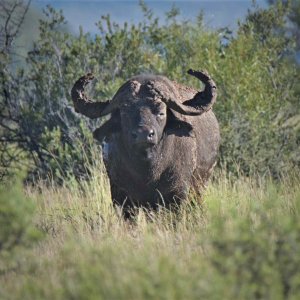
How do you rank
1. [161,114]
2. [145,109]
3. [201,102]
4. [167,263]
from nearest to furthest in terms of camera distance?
[167,263], [145,109], [161,114], [201,102]

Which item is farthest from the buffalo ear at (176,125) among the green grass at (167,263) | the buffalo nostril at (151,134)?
the green grass at (167,263)

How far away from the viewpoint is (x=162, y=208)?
9.09m

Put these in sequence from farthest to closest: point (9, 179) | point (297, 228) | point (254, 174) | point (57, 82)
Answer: point (57, 82) → point (254, 174) → point (9, 179) → point (297, 228)

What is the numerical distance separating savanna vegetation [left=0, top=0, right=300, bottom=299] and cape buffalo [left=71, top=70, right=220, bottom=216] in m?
0.28

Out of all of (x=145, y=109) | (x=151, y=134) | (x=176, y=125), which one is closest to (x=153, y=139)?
(x=151, y=134)

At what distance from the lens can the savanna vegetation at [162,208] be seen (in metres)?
5.64

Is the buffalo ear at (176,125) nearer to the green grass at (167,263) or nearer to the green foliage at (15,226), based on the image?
the green grass at (167,263)

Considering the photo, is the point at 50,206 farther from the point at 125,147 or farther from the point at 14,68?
the point at 14,68

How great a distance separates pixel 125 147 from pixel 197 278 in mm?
3624

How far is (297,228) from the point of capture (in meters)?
5.95

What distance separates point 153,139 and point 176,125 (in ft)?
3.10

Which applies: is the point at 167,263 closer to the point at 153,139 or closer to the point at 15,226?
the point at 15,226

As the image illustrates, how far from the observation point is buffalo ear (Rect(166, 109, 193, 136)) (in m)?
9.13

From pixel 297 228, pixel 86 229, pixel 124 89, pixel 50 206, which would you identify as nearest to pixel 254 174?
Answer: pixel 50 206
